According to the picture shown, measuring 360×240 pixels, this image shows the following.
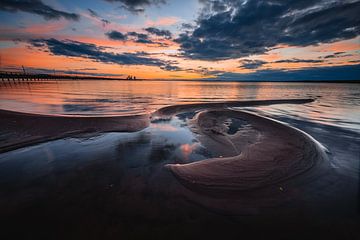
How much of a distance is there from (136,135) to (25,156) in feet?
14.3

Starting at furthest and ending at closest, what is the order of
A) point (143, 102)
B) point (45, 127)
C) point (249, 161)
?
point (143, 102) → point (45, 127) → point (249, 161)

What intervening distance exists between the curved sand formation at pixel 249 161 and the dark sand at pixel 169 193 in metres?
0.03

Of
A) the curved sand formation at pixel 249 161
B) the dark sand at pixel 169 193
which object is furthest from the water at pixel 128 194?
the curved sand formation at pixel 249 161

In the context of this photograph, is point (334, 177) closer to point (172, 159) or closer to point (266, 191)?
point (266, 191)

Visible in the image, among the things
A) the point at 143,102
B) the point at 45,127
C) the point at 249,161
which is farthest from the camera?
the point at 143,102

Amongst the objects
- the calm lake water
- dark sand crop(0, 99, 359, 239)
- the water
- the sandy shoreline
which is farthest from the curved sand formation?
the calm lake water

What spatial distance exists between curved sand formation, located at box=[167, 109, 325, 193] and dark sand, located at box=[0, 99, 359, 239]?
Result: 1.3 inches

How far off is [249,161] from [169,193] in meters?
3.29

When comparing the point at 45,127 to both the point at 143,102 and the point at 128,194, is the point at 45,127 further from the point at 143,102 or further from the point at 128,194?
the point at 143,102

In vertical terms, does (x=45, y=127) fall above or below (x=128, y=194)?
below

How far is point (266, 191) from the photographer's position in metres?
4.29

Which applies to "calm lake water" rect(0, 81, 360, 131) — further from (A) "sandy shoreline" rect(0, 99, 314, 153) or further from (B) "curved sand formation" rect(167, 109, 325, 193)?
(B) "curved sand formation" rect(167, 109, 325, 193)

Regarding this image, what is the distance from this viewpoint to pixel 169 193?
417 centimetres

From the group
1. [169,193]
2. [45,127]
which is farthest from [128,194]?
[45,127]
